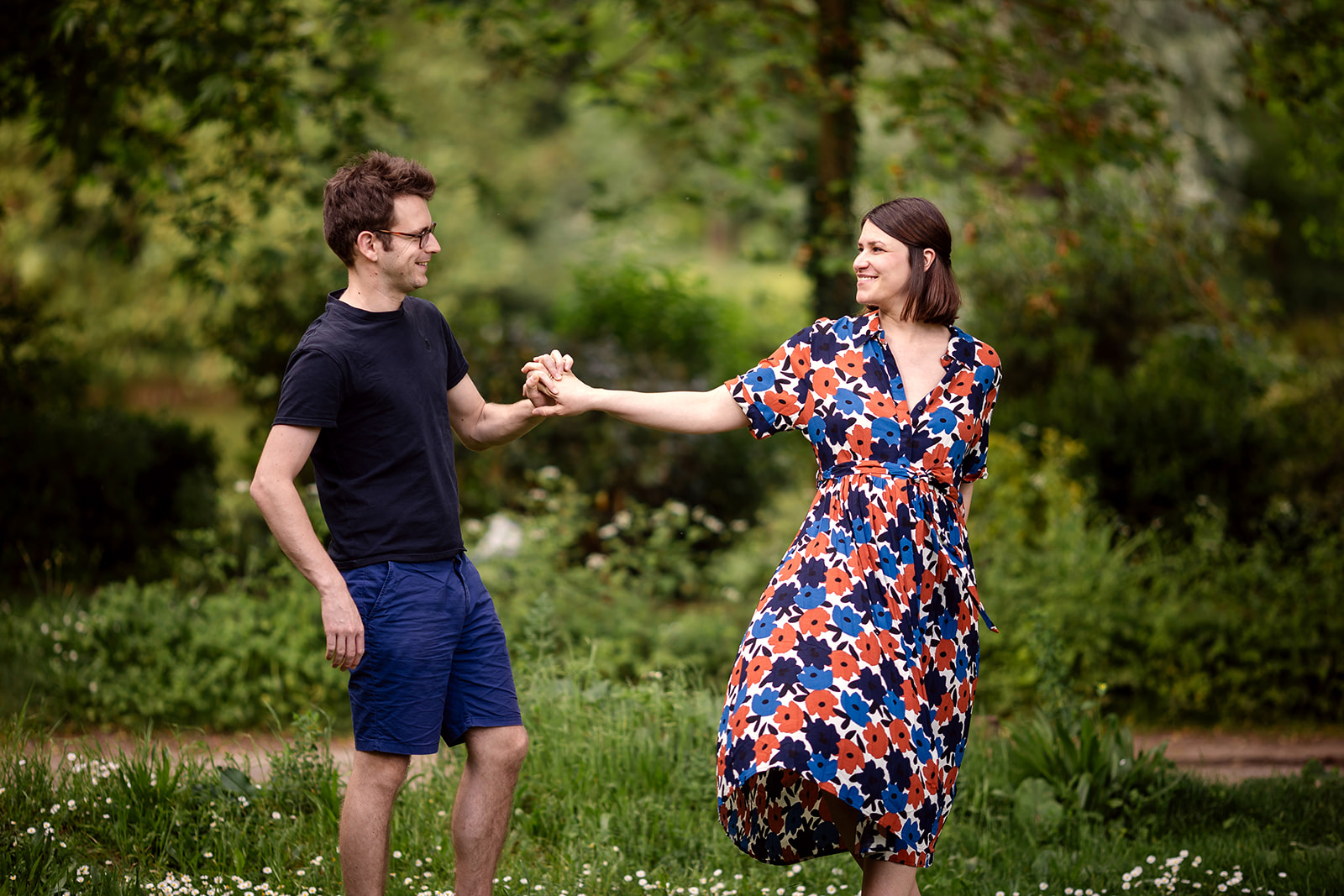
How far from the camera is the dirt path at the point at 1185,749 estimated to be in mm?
4223

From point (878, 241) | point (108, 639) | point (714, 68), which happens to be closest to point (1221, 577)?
point (878, 241)

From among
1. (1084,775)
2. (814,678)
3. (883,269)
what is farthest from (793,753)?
(1084,775)

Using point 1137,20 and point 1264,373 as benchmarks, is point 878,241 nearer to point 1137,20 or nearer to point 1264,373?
point 1264,373

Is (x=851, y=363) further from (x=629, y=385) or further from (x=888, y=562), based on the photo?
(x=629, y=385)

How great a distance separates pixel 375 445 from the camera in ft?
9.71

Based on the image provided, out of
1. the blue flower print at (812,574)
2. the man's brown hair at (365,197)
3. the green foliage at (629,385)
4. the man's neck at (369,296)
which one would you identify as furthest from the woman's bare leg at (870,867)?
the green foliage at (629,385)

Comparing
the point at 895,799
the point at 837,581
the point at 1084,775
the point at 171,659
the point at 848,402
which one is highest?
the point at 848,402

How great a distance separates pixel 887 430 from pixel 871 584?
0.39 m

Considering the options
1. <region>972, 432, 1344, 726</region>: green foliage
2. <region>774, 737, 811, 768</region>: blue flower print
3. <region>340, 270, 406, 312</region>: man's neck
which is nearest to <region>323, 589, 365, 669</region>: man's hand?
<region>340, 270, 406, 312</region>: man's neck

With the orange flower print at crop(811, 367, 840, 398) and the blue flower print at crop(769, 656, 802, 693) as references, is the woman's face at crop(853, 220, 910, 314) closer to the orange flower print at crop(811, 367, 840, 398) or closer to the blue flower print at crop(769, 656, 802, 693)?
the orange flower print at crop(811, 367, 840, 398)

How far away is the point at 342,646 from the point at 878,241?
5.49 feet

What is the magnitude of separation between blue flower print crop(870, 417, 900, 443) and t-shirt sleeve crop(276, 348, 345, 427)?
133cm

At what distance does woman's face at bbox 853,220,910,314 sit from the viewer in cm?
300

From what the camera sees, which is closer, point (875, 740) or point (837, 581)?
point (875, 740)
